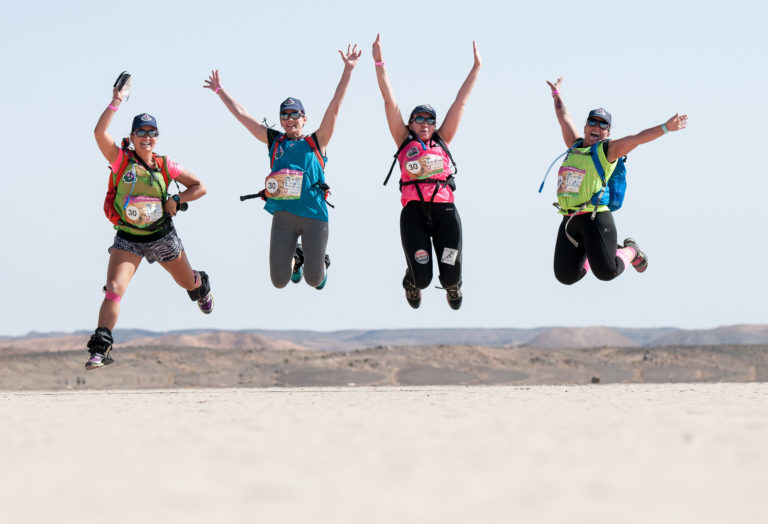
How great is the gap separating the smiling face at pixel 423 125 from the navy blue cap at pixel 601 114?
1.57 m

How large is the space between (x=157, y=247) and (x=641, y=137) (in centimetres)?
477

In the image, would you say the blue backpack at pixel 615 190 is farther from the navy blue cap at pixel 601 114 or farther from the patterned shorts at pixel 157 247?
the patterned shorts at pixel 157 247

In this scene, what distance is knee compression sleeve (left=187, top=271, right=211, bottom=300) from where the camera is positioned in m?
10.5

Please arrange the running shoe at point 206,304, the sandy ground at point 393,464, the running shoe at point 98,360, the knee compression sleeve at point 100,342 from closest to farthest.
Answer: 1. the sandy ground at point 393,464
2. the running shoe at point 98,360
3. the knee compression sleeve at point 100,342
4. the running shoe at point 206,304

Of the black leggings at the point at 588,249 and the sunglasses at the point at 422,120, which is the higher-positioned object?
the sunglasses at the point at 422,120

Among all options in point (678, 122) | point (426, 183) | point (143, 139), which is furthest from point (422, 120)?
point (143, 139)

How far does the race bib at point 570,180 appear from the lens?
31.6 ft

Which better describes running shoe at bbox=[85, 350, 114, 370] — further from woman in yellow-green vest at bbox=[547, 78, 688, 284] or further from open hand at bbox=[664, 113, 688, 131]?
open hand at bbox=[664, 113, 688, 131]

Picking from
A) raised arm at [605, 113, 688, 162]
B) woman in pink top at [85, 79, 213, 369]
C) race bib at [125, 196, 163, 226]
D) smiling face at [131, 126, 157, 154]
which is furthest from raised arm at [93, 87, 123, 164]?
raised arm at [605, 113, 688, 162]

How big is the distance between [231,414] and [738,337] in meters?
59.2

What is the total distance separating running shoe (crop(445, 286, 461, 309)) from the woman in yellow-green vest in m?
1.04

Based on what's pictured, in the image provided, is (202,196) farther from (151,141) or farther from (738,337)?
(738,337)

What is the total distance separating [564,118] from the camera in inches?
400

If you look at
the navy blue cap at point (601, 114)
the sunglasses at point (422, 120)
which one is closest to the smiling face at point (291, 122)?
the sunglasses at point (422, 120)
